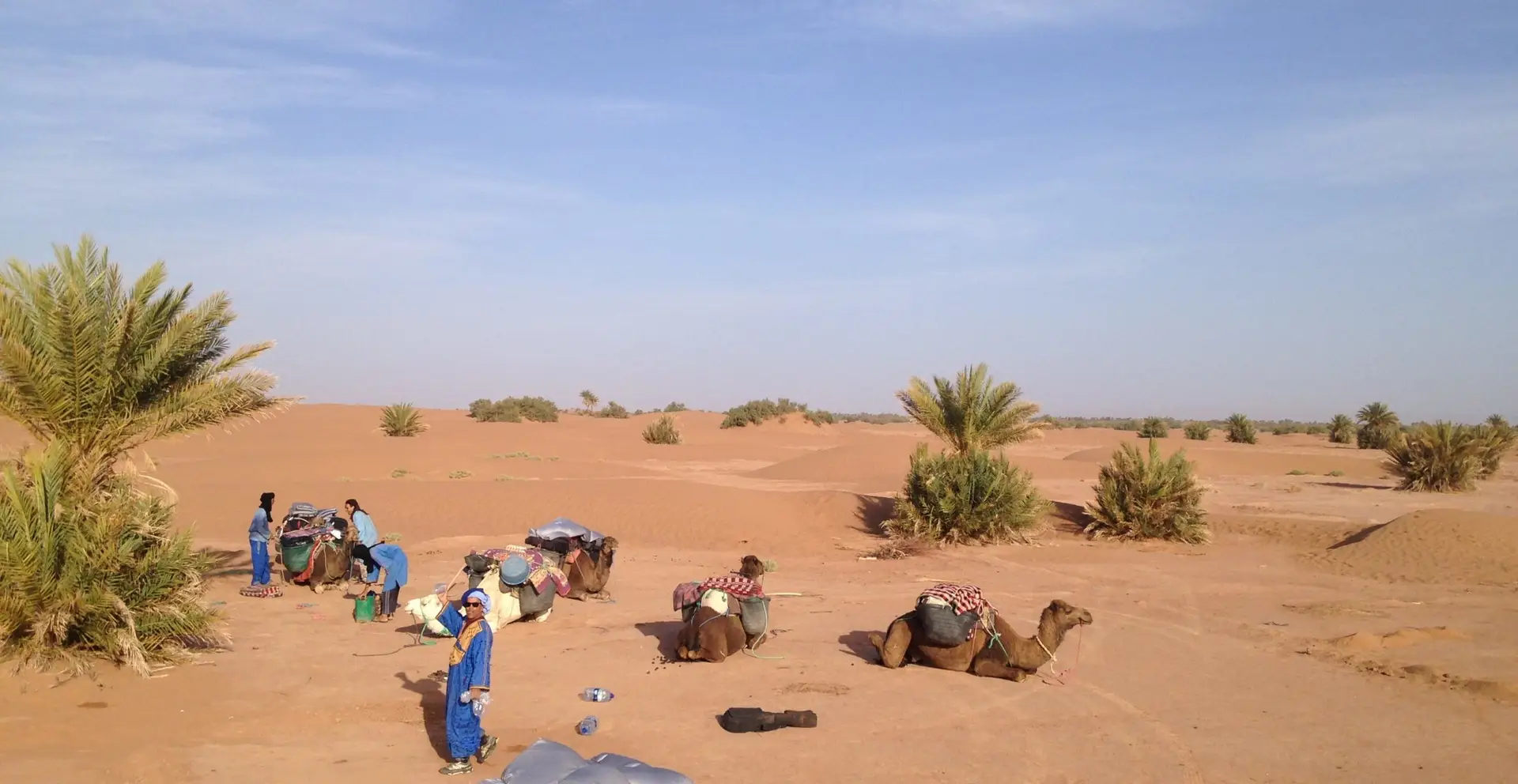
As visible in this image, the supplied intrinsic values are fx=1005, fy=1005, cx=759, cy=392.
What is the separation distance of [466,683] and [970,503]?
1449 centimetres

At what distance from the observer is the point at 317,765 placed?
6.89m

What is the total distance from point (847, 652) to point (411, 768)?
5.09m

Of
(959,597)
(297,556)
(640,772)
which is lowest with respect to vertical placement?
(640,772)

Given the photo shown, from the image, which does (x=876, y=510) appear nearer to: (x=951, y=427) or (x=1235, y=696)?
(x=951, y=427)

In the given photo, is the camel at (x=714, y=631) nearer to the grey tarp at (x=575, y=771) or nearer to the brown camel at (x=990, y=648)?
the brown camel at (x=990, y=648)

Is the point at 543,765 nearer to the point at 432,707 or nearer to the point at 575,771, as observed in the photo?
the point at 575,771

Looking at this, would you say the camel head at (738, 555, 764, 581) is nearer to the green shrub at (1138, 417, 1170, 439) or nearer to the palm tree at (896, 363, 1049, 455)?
the palm tree at (896, 363, 1049, 455)

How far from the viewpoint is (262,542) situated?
1361 cm

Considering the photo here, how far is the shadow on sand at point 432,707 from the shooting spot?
758 centimetres

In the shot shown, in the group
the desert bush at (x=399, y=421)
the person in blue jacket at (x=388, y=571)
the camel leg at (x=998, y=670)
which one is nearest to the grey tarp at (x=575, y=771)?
the camel leg at (x=998, y=670)

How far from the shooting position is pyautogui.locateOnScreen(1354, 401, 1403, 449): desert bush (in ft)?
168

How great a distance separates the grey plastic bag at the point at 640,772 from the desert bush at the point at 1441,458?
28.6m

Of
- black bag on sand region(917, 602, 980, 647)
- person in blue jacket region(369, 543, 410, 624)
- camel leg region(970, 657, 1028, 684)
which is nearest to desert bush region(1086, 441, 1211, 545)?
camel leg region(970, 657, 1028, 684)

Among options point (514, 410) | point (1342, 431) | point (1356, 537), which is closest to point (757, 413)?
point (514, 410)
